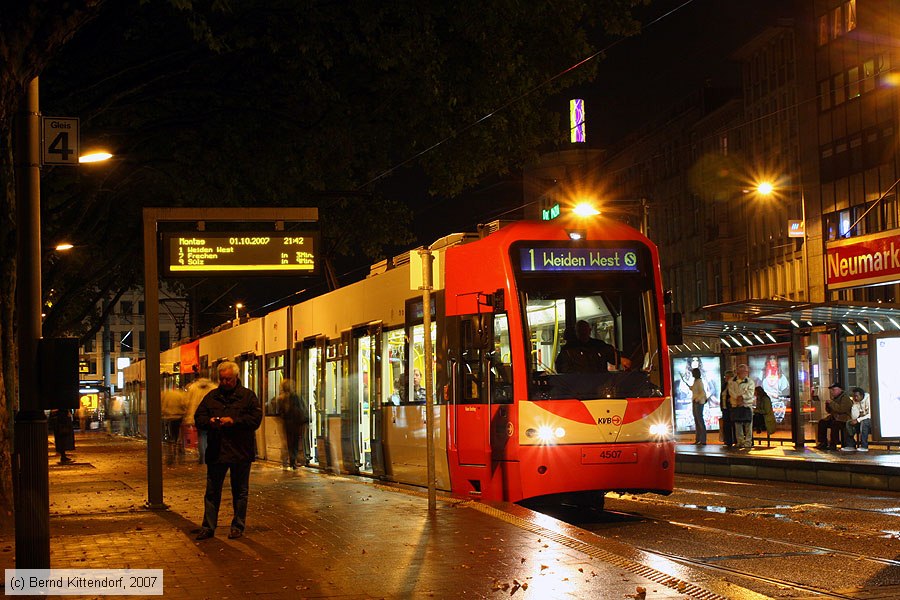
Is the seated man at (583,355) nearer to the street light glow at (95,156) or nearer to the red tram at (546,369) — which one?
the red tram at (546,369)

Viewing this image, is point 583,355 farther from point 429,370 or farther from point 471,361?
point 429,370

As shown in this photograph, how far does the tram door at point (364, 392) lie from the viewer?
20.4 m

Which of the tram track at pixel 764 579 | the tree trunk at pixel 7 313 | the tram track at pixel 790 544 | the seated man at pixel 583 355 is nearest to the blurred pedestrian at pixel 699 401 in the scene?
the tram track at pixel 790 544

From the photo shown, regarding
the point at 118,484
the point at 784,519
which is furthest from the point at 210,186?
the point at 784,519

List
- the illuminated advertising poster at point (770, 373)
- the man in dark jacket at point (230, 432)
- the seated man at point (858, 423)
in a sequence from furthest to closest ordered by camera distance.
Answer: the illuminated advertising poster at point (770, 373) < the seated man at point (858, 423) < the man in dark jacket at point (230, 432)

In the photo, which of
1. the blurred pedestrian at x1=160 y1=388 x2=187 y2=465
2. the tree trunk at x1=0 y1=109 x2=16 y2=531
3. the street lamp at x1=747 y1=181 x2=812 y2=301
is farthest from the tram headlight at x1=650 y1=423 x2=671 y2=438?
the street lamp at x1=747 y1=181 x2=812 y2=301

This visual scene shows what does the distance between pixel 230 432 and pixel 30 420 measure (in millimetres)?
3451

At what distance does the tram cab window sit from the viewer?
1501cm

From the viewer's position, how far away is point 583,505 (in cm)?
1711

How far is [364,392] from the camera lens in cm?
2094

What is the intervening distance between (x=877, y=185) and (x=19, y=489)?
44507mm

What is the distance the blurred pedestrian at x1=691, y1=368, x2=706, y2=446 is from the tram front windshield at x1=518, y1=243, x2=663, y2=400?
15.4 meters

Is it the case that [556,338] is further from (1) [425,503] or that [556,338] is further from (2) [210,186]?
(2) [210,186]

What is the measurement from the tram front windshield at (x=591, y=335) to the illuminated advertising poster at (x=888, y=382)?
→ 10.4m
